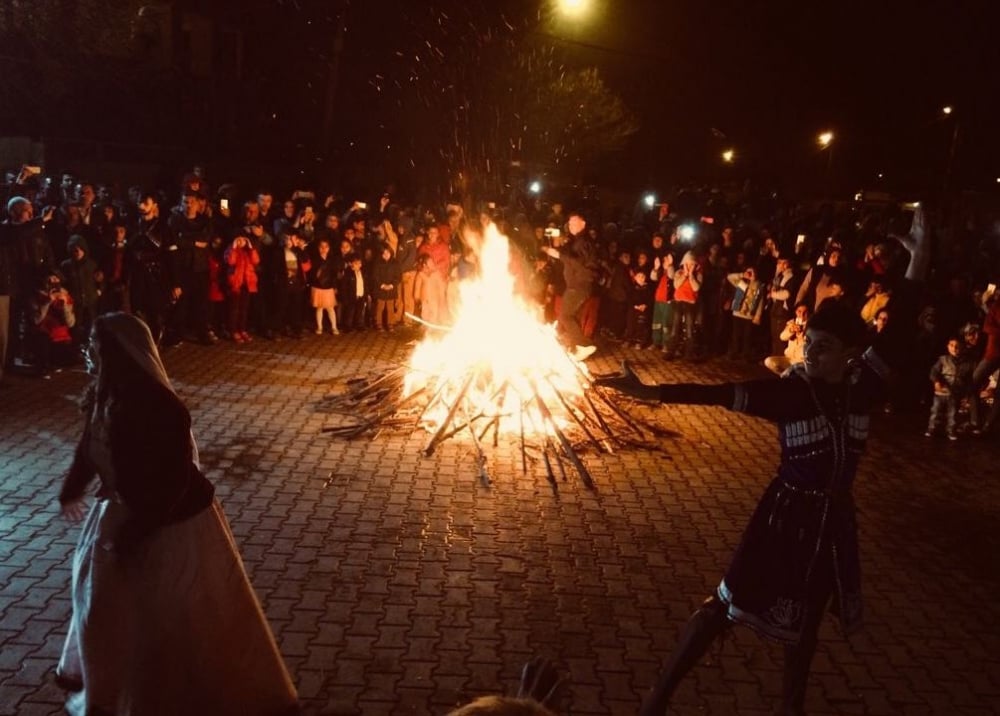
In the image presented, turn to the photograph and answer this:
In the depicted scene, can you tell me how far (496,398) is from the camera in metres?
9.99

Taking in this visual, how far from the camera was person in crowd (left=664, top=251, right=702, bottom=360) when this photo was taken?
1458 cm

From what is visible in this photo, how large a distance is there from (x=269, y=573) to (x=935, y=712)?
4.24m

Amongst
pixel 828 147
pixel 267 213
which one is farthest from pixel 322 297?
pixel 828 147

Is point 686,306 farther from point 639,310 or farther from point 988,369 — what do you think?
point 988,369

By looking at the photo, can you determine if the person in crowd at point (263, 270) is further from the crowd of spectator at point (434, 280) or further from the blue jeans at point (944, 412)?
the blue jeans at point (944, 412)

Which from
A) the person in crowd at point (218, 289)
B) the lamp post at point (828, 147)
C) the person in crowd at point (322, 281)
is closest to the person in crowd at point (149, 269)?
the person in crowd at point (218, 289)

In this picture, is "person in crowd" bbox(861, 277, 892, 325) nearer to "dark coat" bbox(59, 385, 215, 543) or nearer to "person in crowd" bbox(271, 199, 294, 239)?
"person in crowd" bbox(271, 199, 294, 239)

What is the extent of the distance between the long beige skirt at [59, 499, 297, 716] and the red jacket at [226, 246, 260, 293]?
10017 millimetres

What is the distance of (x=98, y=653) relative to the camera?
393 centimetres

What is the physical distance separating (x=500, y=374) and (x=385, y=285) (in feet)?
19.2

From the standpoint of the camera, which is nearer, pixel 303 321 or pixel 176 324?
pixel 176 324

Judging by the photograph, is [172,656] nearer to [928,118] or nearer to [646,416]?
[646,416]

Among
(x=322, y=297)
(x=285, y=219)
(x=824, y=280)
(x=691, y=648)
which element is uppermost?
(x=285, y=219)

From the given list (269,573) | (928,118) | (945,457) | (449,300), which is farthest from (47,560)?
(928,118)
